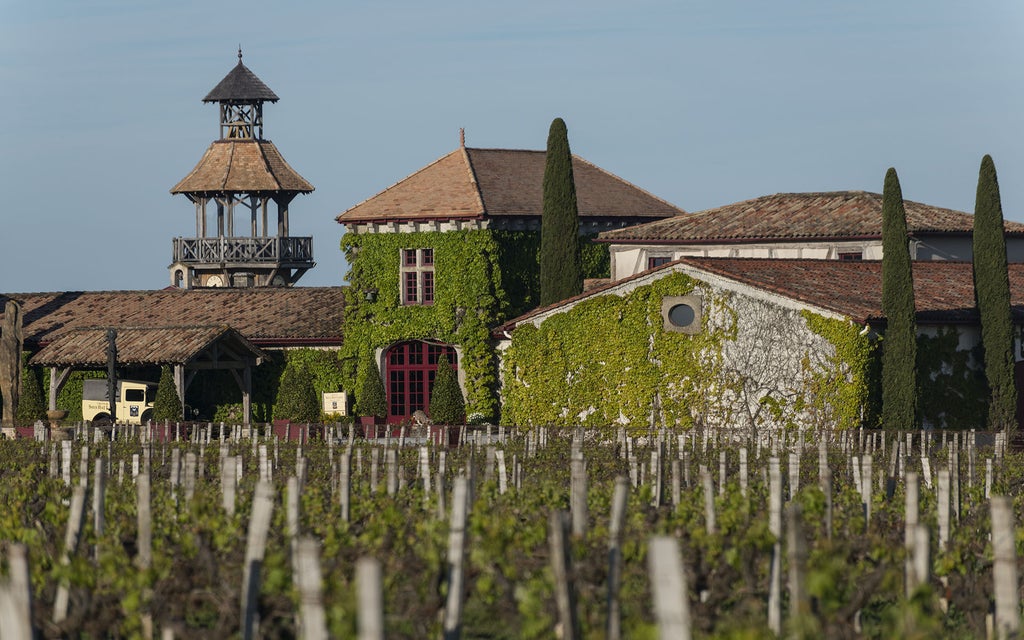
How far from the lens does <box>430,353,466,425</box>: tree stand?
141 ft

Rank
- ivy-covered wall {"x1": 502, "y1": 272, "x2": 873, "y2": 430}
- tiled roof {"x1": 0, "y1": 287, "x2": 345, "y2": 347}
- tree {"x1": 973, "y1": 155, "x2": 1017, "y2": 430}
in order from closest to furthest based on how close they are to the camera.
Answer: ivy-covered wall {"x1": 502, "y1": 272, "x2": 873, "y2": 430}, tree {"x1": 973, "y1": 155, "x2": 1017, "y2": 430}, tiled roof {"x1": 0, "y1": 287, "x2": 345, "y2": 347}

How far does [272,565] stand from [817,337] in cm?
2515

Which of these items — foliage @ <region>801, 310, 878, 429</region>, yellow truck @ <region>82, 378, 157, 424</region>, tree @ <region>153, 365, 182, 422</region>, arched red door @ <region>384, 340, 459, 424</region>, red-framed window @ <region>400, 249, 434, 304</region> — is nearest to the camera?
foliage @ <region>801, 310, 878, 429</region>

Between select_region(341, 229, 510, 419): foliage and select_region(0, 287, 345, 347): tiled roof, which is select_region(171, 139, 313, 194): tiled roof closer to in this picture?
select_region(0, 287, 345, 347): tiled roof

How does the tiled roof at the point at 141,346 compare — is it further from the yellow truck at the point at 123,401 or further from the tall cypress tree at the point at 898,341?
the tall cypress tree at the point at 898,341

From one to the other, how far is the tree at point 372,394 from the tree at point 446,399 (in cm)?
149

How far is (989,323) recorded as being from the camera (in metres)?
37.1

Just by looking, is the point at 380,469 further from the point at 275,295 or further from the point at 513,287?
the point at 275,295

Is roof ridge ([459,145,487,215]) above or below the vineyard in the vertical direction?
above

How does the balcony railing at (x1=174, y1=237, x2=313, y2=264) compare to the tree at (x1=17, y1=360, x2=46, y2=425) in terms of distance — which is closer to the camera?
the tree at (x1=17, y1=360, x2=46, y2=425)

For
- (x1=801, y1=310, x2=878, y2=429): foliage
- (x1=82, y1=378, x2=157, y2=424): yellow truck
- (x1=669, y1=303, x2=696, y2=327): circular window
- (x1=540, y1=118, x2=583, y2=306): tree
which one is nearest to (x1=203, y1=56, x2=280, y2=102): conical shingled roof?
(x1=82, y1=378, x2=157, y2=424): yellow truck

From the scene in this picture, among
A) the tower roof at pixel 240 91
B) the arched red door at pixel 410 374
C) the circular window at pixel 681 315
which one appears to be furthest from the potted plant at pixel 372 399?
the tower roof at pixel 240 91

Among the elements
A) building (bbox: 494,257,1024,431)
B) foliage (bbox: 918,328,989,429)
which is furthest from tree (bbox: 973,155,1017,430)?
building (bbox: 494,257,1024,431)

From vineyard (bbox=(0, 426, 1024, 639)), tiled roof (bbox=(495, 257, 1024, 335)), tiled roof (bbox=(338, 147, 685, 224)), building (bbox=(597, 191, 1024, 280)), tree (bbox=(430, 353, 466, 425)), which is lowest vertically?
vineyard (bbox=(0, 426, 1024, 639))
